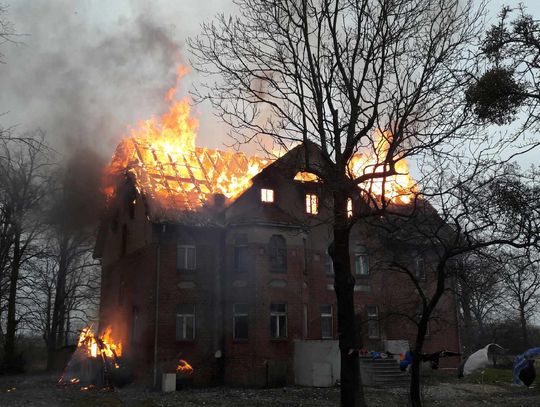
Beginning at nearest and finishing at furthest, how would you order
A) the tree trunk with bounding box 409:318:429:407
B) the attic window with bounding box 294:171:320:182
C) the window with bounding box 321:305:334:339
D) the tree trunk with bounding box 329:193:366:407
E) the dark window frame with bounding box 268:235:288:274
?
1. the tree trunk with bounding box 409:318:429:407
2. the tree trunk with bounding box 329:193:366:407
3. the attic window with bounding box 294:171:320:182
4. the dark window frame with bounding box 268:235:288:274
5. the window with bounding box 321:305:334:339

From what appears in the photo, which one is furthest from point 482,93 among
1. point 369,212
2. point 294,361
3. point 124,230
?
point 124,230

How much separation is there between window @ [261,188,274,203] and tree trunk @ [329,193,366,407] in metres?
10.2

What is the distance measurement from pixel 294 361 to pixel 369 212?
37.0 ft

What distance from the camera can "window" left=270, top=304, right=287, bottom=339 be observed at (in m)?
22.3

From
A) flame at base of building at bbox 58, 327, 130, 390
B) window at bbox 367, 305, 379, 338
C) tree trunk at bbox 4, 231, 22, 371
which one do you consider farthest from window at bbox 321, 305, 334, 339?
tree trunk at bbox 4, 231, 22, 371

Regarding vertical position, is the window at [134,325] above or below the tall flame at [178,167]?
below

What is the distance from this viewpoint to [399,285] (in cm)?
2695

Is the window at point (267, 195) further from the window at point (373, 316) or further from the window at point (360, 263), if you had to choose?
the window at point (373, 316)

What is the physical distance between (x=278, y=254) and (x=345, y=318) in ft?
31.8

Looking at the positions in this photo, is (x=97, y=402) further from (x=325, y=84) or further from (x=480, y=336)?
(x=480, y=336)

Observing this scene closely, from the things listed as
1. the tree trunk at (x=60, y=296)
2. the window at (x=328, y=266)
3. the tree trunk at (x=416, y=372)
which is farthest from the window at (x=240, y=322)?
the tree trunk at (x=60, y=296)

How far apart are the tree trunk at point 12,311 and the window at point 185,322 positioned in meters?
13.7

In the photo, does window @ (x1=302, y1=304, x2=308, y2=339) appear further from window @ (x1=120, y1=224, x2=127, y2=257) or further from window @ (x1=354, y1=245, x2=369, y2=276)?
window @ (x1=120, y1=224, x2=127, y2=257)

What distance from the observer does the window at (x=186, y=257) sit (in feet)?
75.3
